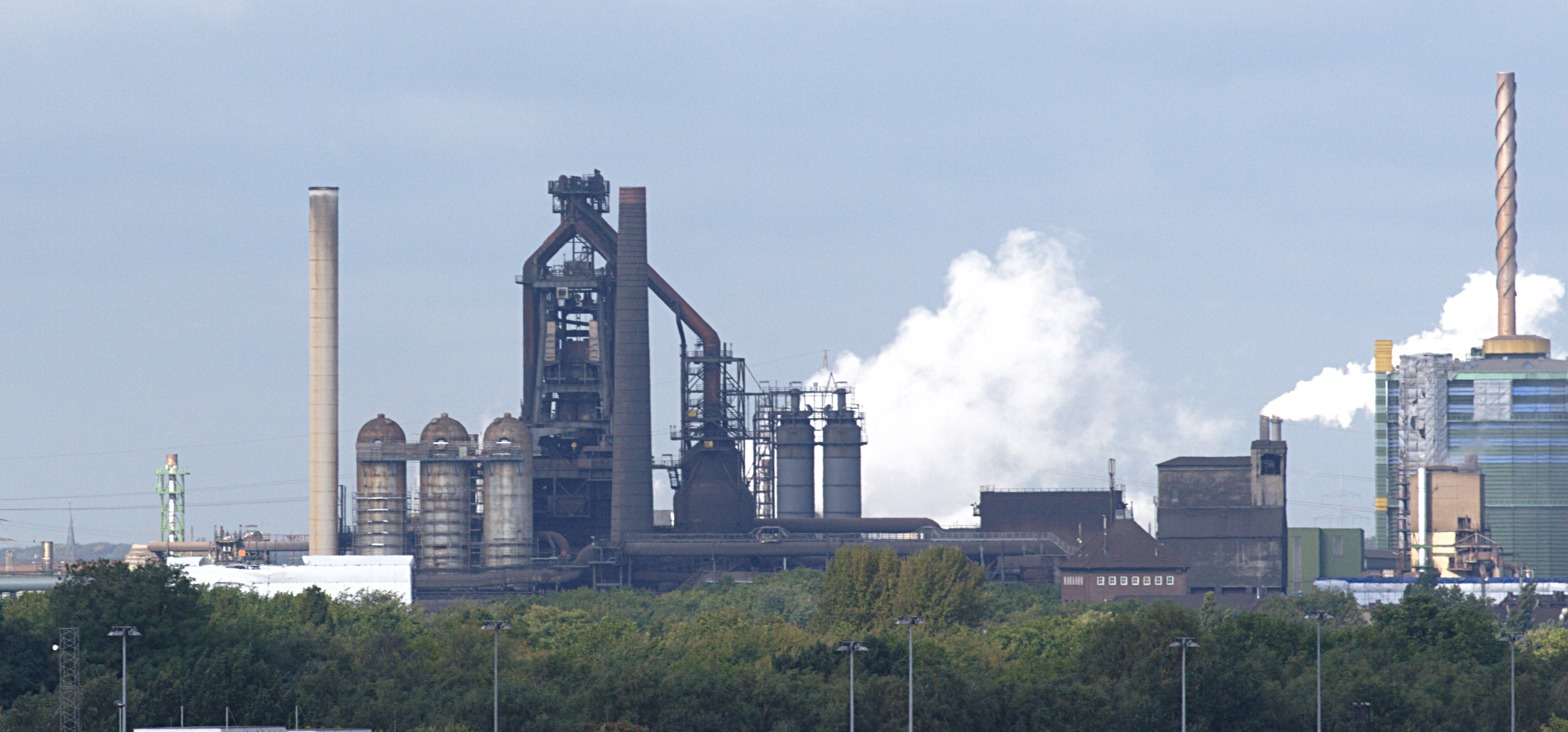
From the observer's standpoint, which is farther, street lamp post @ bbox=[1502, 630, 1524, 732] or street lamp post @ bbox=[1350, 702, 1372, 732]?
street lamp post @ bbox=[1350, 702, 1372, 732]

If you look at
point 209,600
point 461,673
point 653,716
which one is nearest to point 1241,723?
point 653,716

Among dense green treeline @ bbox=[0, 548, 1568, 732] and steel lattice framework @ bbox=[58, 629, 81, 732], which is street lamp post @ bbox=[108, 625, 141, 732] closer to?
dense green treeline @ bbox=[0, 548, 1568, 732]

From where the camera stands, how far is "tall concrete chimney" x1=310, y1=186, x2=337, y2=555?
196500 mm

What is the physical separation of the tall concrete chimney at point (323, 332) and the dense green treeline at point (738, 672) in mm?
45457

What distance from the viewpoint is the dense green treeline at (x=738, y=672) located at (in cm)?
10250

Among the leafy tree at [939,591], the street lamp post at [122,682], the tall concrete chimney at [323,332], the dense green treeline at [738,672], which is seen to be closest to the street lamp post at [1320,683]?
the dense green treeline at [738,672]

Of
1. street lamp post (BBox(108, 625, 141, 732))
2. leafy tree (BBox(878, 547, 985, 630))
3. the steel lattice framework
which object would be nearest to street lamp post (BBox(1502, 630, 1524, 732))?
leafy tree (BBox(878, 547, 985, 630))

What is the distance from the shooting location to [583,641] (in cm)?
14138

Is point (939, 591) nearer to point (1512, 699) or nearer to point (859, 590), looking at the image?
point (859, 590)

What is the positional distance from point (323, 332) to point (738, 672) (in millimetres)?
92916

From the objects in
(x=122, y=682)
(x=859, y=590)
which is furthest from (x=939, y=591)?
(x=122, y=682)

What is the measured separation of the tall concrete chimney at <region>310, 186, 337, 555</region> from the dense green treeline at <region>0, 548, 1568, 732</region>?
45457 millimetres

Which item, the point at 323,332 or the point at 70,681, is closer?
the point at 70,681

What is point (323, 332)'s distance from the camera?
198 meters
